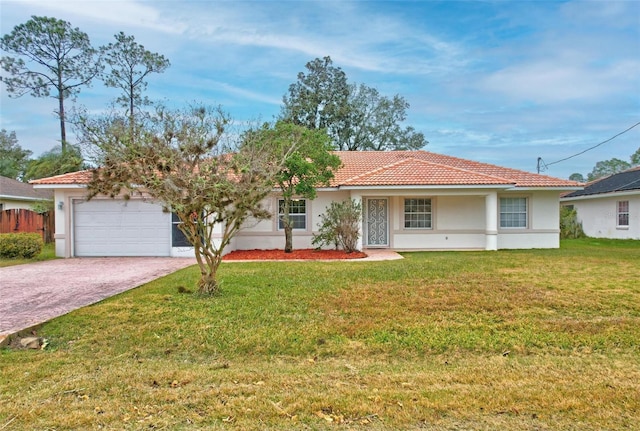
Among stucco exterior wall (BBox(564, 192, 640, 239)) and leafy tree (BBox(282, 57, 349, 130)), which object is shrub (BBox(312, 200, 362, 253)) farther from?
leafy tree (BBox(282, 57, 349, 130))

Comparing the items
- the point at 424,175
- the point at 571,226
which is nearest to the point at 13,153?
the point at 424,175

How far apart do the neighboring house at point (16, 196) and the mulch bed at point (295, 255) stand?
17.2 meters

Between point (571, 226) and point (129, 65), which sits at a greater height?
point (129, 65)

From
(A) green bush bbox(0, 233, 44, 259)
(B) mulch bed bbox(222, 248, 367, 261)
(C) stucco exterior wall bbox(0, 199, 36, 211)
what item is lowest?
(B) mulch bed bbox(222, 248, 367, 261)

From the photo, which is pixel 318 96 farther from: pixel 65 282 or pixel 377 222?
pixel 65 282

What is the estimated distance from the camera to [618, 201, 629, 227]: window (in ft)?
73.7

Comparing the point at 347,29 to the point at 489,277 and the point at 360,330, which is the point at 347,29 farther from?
the point at 360,330

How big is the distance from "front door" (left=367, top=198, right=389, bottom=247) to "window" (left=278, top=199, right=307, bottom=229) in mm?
2860

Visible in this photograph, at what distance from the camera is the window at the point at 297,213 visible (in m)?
17.9

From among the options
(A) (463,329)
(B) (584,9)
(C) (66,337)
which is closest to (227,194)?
(C) (66,337)

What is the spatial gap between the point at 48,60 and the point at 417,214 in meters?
28.8

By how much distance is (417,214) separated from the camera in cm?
1828

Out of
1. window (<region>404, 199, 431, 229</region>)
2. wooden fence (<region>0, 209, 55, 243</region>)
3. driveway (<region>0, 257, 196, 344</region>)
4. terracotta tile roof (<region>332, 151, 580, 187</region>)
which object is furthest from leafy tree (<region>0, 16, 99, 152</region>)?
window (<region>404, 199, 431, 229</region>)

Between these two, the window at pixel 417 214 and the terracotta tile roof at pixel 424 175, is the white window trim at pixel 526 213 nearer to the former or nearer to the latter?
the terracotta tile roof at pixel 424 175
